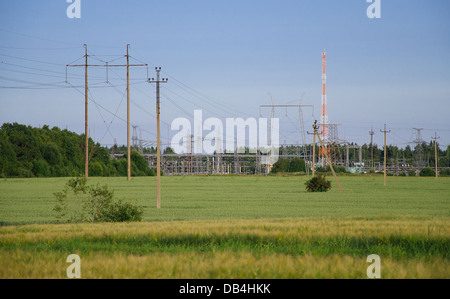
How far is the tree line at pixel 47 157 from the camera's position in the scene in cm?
10538

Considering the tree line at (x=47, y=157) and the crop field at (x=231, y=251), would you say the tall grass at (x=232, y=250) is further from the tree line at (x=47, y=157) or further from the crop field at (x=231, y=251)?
the tree line at (x=47, y=157)

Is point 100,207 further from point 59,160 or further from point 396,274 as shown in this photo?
point 59,160

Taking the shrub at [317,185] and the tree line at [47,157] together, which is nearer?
the shrub at [317,185]

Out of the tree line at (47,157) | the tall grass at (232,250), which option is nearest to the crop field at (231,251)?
the tall grass at (232,250)

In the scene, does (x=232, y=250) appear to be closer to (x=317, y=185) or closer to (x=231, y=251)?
(x=231, y=251)

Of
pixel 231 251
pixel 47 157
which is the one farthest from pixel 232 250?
pixel 47 157

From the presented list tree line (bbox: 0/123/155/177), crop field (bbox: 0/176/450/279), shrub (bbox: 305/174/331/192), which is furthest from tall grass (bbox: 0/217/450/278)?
tree line (bbox: 0/123/155/177)

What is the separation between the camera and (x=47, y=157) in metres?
117

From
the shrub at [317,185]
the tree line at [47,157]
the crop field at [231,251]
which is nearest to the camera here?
the crop field at [231,251]

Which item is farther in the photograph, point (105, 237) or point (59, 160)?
point (59, 160)

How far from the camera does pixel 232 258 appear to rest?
13414 mm

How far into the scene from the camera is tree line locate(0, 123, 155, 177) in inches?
4149
